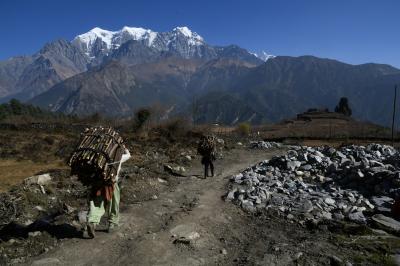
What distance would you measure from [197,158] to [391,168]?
11358 mm

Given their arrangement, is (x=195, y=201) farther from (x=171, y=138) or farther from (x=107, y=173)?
(x=171, y=138)

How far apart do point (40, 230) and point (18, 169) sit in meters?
20.0

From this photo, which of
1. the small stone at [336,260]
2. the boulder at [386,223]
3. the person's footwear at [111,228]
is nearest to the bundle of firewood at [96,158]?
the person's footwear at [111,228]

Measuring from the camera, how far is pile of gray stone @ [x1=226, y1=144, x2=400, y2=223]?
14297 millimetres

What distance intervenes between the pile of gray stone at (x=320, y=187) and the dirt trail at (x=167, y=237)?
1547mm

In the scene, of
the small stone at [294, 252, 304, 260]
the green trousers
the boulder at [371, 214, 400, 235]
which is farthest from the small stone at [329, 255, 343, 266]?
the green trousers

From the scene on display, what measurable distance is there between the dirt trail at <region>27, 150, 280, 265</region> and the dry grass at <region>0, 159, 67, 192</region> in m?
10.7

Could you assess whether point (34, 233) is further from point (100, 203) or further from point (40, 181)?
point (40, 181)

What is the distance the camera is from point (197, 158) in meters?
27.1

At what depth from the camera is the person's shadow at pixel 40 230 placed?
10.4 m

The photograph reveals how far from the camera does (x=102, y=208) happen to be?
10367mm

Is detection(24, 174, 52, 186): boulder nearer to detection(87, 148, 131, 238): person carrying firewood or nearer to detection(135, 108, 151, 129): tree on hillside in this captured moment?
detection(87, 148, 131, 238): person carrying firewood

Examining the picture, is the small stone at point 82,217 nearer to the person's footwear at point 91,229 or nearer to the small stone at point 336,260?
the person's footwear at point 91,229

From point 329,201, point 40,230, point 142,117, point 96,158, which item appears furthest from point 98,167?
point 142,117
